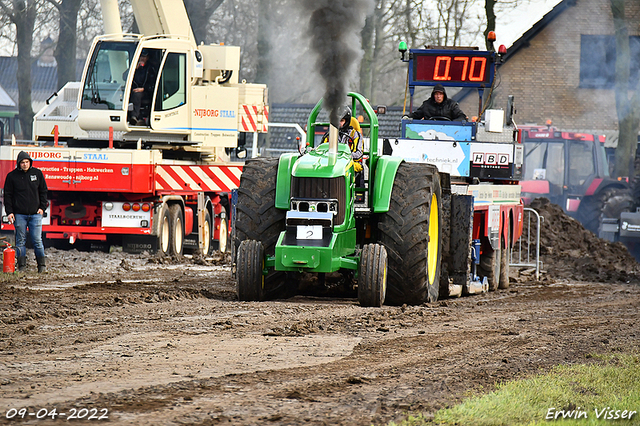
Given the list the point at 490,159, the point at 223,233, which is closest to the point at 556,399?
the point at 490,159

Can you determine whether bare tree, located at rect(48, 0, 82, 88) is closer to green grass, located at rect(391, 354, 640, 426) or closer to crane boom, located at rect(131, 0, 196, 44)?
crane boom, located at rect(131, 0, 196, 44)

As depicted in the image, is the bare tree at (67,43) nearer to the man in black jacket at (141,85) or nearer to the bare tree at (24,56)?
the bare tree at (24,56)

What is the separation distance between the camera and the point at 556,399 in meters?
5.91

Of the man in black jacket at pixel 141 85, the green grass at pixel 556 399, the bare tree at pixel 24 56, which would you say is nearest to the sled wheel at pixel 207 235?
the man in black jacket at pixel 141 85

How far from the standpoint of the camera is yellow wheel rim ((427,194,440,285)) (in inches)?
443

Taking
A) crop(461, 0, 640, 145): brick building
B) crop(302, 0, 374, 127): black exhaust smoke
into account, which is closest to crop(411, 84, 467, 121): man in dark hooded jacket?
crop(302, 0, 374, 127): black exhaust smoke

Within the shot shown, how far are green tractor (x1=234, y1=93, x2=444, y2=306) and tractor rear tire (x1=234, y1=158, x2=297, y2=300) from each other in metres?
0.01

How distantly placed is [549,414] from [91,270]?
10.4 meters

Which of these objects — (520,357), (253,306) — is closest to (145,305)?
(253,306)

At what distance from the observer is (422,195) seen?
10461 millimetres

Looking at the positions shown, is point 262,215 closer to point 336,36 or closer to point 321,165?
point 321,165

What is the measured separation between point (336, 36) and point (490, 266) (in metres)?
4.33

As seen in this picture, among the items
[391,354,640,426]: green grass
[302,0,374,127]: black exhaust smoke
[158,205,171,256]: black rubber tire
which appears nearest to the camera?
[391,354,640,426]: green grass

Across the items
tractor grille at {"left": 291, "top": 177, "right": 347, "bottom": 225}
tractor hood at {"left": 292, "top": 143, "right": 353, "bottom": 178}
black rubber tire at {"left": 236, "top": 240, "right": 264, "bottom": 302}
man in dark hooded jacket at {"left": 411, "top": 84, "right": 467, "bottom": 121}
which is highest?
man in dark hooded jacket at {"left": 411, "top": 84, "right": 467, "bottom": 121}
